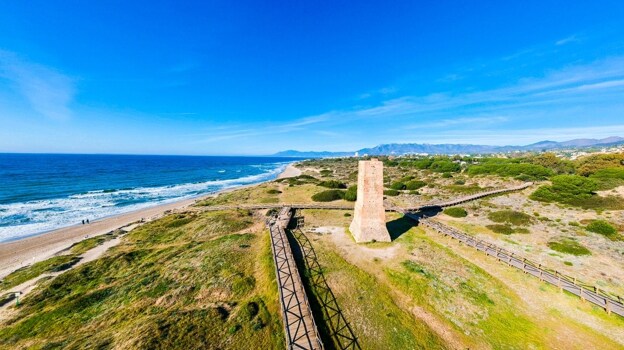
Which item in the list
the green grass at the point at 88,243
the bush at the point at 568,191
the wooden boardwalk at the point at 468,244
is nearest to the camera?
the wooden boardwalk at the point at 468,244

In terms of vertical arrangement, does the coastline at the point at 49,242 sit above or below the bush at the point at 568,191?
below

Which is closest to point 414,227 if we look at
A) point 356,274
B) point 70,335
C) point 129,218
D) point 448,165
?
point 356,274

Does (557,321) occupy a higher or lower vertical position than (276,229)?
lower

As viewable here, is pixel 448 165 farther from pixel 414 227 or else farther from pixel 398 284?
pixel 398 284

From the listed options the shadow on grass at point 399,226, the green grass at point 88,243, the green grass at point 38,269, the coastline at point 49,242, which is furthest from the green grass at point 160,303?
the shadow on grass at point 399,226

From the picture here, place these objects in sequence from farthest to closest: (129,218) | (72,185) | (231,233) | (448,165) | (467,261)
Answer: (448,165), (72,185), (129,218), (231,233), (467,261)

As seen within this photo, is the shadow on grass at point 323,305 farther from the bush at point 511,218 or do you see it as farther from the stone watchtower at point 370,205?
the bush at point 511,218

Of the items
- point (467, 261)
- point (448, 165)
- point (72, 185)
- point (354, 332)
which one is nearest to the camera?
point (354, 332)

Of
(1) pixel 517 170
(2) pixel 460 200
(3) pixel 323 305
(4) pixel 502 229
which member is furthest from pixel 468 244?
(1) pixel 517 170
